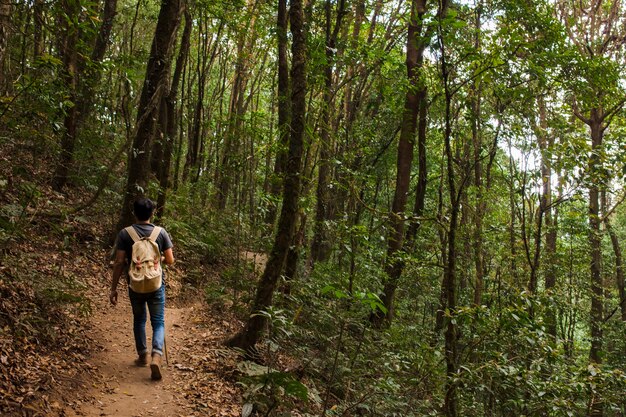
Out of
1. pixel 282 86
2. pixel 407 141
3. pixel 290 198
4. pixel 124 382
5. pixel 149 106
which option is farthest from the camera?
pixel 407 141

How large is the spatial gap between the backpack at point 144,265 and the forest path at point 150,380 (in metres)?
1.03

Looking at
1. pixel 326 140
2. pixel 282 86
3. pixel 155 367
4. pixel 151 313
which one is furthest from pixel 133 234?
pixel 326 140

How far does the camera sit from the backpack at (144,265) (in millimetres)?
5301

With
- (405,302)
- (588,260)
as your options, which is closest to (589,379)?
(405,302)

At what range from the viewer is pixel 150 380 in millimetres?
5516

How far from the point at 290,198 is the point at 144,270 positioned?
1918 mm

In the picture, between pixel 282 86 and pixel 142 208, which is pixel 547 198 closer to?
pixel 282 86

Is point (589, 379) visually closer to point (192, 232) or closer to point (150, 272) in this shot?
point (150, 272)

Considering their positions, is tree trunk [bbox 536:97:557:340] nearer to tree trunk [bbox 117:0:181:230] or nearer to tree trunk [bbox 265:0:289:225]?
tree trunk [bbox 265:0:289:225]

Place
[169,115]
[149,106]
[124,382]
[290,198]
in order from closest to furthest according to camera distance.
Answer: [124,382], [290,198], [149,106], [169,115]

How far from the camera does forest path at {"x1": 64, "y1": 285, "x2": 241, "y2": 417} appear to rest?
16.1ft

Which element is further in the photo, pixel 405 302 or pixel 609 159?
pixel 405 302

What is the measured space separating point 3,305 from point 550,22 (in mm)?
10712

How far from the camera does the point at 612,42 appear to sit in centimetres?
1655
